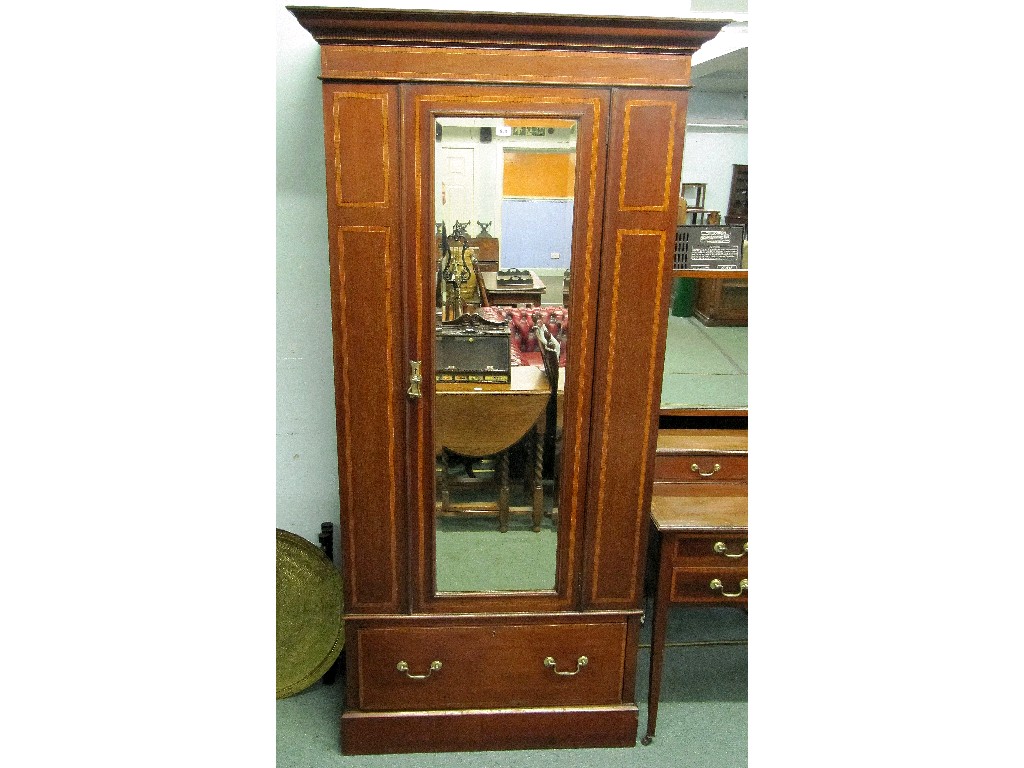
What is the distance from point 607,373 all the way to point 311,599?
1.33 metres

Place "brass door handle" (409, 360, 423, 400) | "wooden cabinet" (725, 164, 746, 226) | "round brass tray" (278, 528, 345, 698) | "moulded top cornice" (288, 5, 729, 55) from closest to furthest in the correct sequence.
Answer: "moulded top cornice" (288, 5, 729, 55) < "brass door handle" (409, 360, 423, 400) < "wooden cabinet" (725, 164, 746, 226) < "round brass tray" (278, 528, 345, 698)

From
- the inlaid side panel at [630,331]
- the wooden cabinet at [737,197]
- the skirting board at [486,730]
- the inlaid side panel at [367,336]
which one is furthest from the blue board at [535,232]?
the skirting board at [486,730]

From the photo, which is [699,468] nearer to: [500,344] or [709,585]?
[709,585]

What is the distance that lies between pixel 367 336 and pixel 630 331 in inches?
27.8

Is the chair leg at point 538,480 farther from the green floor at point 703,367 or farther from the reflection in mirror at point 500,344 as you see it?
the green floor at point 703,367

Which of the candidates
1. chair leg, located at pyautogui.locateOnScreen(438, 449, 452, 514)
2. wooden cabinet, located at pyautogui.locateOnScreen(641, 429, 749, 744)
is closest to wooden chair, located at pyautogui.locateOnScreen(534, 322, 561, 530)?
chair leg, located at pyautogui.locateOnScreen(438, 449, 452, 514)

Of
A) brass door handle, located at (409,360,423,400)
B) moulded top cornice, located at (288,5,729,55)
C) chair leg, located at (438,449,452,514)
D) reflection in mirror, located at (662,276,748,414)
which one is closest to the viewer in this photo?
moulded top cornice, located at (288,5,729,55)

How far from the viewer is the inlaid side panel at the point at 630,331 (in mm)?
1723

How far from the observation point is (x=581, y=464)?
198cm

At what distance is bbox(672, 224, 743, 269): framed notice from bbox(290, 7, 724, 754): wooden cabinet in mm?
348

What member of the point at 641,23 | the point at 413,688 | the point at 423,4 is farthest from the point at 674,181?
the point at 413,688

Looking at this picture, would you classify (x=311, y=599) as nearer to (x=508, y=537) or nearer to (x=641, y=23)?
(x=508, y=537)

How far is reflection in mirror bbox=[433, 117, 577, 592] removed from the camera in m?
1.75

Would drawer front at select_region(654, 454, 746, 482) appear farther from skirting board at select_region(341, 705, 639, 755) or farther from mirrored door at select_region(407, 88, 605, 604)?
skirting board at select_region(341, 705, 639, 755)
